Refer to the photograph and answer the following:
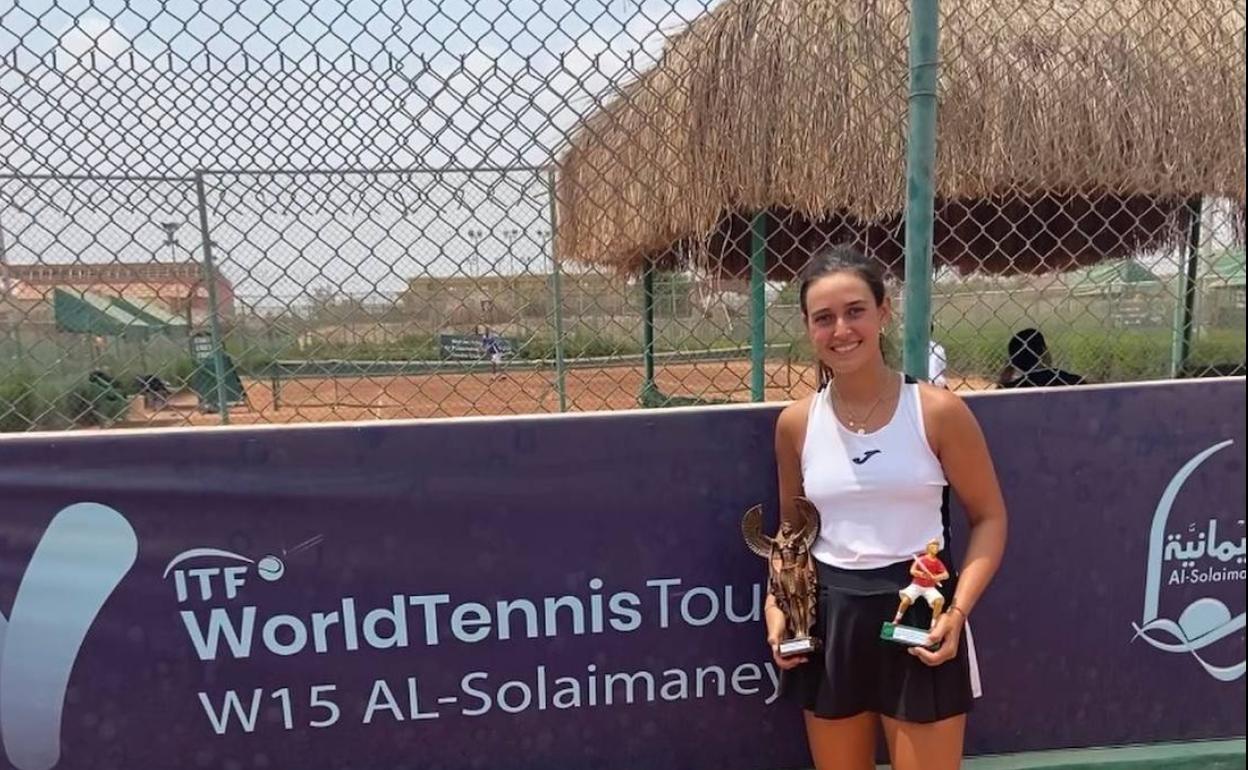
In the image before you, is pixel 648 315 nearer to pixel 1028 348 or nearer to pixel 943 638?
pixel 1028 348

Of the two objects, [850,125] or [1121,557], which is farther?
[850,125]

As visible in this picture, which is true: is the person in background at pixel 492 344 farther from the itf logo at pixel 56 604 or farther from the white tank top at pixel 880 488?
the white tank top at pixel 880 488

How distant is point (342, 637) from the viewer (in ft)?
6.44

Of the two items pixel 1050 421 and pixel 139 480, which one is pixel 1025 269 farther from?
pixel 139 480

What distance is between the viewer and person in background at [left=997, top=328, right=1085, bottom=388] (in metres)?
3.89

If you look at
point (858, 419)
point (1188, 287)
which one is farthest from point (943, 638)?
point (1188, 287)

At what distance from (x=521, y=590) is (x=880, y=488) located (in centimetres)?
89

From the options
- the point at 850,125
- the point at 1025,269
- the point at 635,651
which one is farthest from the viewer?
the point at 1025,269

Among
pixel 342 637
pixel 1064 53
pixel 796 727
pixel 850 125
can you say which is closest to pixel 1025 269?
pixel 1064 53

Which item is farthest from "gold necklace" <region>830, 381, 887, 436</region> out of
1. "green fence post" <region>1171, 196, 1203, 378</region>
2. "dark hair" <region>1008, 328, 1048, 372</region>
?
"green fence post" <region>1171, 196, 1203, 378</region>

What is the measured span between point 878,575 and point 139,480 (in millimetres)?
1598

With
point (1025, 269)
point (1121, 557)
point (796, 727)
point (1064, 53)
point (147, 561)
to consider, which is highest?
point (1064, 53)

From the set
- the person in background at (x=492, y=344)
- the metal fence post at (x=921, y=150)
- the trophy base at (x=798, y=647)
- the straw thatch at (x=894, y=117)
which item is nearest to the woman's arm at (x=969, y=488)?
the trophy base at (x=798, y=647)

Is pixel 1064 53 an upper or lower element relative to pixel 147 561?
upper
